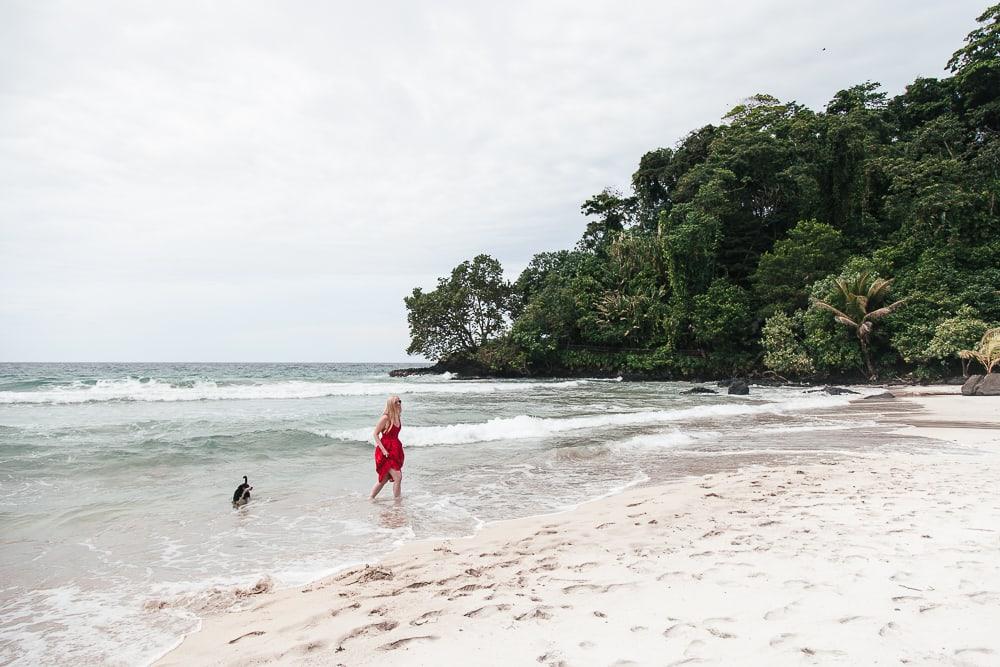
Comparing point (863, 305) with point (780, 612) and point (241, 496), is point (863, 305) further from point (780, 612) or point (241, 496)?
point (241, 496)

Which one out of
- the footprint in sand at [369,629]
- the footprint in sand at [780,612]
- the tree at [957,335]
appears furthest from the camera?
the tree at [957,335]

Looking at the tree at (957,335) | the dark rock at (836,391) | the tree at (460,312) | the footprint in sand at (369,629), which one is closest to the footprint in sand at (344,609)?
the footprint in sand at (369,629)

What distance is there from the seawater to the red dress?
1.21 ft

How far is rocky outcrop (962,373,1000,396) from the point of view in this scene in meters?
17.8

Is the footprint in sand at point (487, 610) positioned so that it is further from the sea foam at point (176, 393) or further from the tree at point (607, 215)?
the tree at point (607, 215)

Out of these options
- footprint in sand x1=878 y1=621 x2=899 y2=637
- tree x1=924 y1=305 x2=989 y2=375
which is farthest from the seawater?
tree x1=924 y1=305 x2=989 y2=375

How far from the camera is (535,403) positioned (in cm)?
2127

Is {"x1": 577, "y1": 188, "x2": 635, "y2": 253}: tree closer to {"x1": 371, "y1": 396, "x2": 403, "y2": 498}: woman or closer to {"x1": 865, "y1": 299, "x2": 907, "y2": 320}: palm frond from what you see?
{"x1": 865, "y1": 299, "x2": 907, "y2": 320}: palm frond

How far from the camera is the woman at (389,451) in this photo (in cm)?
730

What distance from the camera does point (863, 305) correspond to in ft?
84.3

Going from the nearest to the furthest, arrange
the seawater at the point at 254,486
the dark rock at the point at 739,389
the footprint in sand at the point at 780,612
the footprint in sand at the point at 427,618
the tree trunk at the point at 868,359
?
the footprint in sand at the point at 780,612
the footprint in sand at the point at 427,618
the seawater at the point at 254,486
the dark rock at the point at 739,389
the tree trunk at the point at 868,359

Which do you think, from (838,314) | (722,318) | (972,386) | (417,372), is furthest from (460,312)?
(972,386)

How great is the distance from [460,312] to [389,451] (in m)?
35.3

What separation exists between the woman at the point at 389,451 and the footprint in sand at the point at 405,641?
4.47 meters
